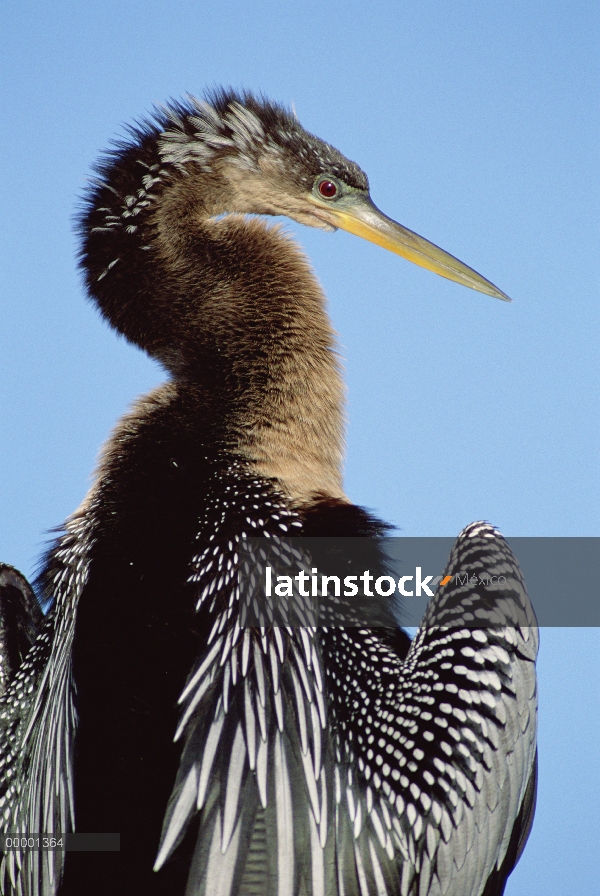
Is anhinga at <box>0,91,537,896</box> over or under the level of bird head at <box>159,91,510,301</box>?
under

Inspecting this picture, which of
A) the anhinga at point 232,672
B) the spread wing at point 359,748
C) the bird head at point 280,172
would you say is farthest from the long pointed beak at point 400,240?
the spread wing at point 359,748

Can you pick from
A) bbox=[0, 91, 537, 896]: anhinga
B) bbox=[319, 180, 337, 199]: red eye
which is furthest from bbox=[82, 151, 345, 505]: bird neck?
bbox=[319, 180, 337, 199]: red eye

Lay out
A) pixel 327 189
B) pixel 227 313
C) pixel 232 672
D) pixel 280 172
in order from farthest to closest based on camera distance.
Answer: pixel 327 189
pixel 280 172
pixel 227 313
pixel 232 672

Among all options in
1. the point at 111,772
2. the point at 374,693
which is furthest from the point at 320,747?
the point at 111,772

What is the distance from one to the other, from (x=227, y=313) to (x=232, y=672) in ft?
4.02

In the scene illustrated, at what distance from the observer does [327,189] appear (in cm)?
390

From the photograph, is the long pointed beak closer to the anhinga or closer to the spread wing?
the anhinga

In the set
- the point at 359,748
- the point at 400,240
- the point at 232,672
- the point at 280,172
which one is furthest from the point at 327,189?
the point at 359,748

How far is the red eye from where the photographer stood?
3885mm

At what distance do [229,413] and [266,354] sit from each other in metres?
0.25

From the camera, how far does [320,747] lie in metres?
2.60

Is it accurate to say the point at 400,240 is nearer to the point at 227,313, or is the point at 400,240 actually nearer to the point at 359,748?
the point at 227,313

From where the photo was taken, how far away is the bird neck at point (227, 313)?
3.10 m

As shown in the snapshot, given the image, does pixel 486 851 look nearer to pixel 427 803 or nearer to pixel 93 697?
pixel 427 803
